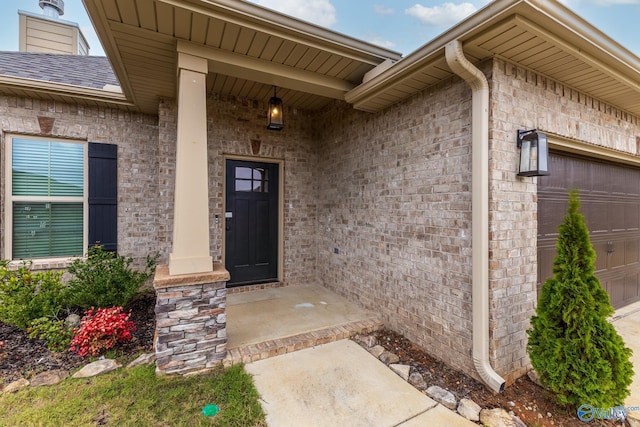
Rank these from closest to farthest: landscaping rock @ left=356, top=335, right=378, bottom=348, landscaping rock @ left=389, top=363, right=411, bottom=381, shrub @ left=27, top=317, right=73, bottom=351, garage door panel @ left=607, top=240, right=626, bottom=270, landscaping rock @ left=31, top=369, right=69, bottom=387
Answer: landscaping rock @ left=31, top=369, right=69, bottom=387 < landscaping rock @ left=389, top=363, right=411, bottom=381 < shrub @ left=27, top=317, right=73, bottom=351 < landscaping rock @ left=356, top=335, right=378, bottom=348 < garage door panel @ left=607, top=240, right=626, bottom=270

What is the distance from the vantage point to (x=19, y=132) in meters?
3.59

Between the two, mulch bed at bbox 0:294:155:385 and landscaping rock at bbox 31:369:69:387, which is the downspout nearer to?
mulch bed at bbox 0:294:155:385

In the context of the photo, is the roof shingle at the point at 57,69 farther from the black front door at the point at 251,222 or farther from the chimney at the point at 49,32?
the black front door at the point at 251,222

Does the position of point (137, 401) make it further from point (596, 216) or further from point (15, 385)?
point (596, 216)

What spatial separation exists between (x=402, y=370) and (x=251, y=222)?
114 inches

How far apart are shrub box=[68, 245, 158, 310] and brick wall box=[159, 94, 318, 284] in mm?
554

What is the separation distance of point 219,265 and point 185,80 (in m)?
1.69

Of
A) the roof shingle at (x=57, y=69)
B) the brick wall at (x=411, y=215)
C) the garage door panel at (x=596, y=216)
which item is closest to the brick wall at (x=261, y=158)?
the brick wall at (x=411, y=215)

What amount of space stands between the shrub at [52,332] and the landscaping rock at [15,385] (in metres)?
0.44

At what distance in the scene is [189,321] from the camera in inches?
92.7

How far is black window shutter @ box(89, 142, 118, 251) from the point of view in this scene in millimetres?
3918

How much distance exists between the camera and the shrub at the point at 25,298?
277 centimetres

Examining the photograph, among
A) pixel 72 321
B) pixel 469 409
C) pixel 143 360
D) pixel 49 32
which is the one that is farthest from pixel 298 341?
pixel 49 32

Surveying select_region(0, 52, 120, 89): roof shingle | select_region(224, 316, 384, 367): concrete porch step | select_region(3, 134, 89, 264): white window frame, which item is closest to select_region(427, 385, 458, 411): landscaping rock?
select_region(224, 316, 384, 367): concrete porch step
